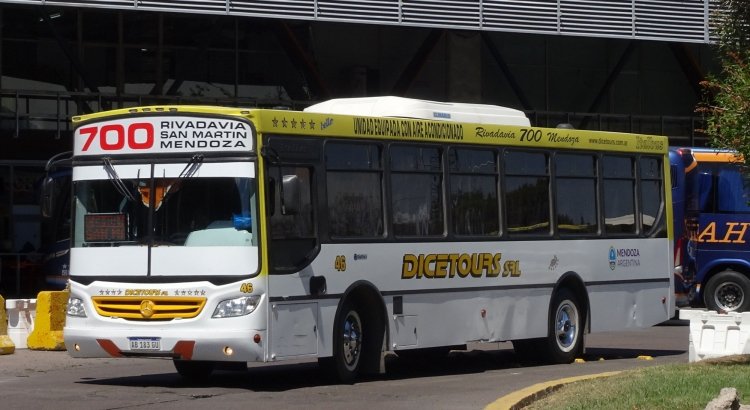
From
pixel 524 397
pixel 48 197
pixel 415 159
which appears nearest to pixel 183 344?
pixel 48 197

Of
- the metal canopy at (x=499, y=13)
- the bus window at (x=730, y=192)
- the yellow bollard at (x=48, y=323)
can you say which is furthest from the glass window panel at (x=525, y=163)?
the metal canopy at (x=499, y=13)

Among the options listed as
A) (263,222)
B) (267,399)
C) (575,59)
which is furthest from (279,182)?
(575,59)

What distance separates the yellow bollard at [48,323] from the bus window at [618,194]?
7307mm

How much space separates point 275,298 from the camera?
44.8 feet

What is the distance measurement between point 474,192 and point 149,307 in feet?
14.6

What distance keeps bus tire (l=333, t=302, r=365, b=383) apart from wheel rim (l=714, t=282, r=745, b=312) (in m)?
14.2

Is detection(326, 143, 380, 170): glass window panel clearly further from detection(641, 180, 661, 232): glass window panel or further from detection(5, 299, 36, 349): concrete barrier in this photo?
detection(5, 299, 36, 349): concrete barrier

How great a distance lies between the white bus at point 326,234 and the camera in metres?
13.7

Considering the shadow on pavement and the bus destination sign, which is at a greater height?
the bus destination sign

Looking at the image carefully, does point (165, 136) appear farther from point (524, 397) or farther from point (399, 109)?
point (524, 397)

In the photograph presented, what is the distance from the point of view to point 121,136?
1428cm

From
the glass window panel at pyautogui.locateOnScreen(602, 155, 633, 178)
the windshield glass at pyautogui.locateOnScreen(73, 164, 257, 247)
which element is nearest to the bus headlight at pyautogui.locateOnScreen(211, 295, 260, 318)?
the windshield glass at pyautogui.locateOnScreen(73, 164, 257, 247)

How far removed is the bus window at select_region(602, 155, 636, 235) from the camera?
61.1ft

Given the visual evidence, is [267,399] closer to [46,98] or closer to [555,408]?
[555,408]
